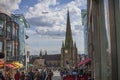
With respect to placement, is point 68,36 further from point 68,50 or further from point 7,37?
point 7,37

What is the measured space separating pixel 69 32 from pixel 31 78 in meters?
101

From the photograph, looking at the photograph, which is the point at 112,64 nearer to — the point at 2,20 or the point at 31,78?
the point at 31,78

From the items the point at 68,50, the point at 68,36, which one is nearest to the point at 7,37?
the point at 68,36

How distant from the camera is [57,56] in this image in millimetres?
149000

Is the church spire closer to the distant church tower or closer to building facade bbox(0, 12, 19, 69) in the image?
the distant church tower

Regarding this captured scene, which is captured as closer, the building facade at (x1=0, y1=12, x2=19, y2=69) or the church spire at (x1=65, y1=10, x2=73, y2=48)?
the building facade at (x1=0, y1=12, x2=19, y2=69)

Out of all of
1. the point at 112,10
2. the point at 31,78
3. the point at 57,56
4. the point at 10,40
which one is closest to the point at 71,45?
Result: the point at 57,56

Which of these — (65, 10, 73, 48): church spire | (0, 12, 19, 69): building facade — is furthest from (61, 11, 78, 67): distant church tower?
(0, 12, 19, 69): building facade

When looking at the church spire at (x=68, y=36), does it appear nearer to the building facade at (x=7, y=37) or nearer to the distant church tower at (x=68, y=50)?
the distant church tower at (x=68, y=50)

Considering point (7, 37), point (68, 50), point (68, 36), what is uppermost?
point (68, 36)

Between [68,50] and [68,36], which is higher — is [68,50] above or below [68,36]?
below

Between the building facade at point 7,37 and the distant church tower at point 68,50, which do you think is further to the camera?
the distant church tower at point 68,50

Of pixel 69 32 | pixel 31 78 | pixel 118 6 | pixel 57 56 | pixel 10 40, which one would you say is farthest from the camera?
pixel 57 56

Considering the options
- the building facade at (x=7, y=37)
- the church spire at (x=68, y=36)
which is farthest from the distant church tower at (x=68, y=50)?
the building facade at (x=7, y=37)
